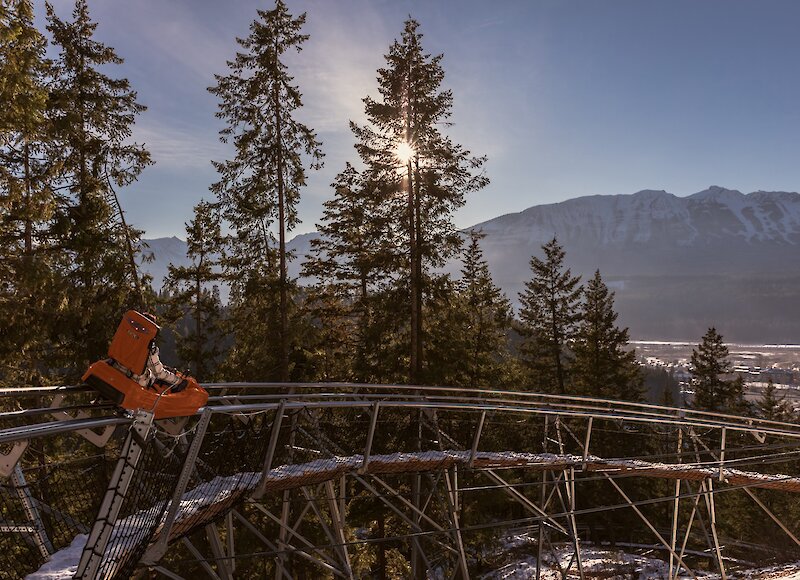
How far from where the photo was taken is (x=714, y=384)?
39.8m

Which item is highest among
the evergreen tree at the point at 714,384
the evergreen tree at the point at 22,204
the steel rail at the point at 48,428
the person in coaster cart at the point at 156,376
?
the evergreen tree at the point at 22,204

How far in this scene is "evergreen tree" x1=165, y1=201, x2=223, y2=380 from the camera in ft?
86.4

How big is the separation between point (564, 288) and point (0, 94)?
3168 cm

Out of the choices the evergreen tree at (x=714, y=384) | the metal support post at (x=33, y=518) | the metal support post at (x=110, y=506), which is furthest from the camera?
the evergreen tree at (x=714, y=384)

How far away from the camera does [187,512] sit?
6.36 meters

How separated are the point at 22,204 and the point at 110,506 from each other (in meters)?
11.4

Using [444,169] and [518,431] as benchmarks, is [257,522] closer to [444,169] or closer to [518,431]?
[518,431]

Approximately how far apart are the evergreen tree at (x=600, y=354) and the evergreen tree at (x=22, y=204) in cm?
2957

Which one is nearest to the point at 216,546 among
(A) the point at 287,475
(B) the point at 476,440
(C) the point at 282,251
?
(A) the point at 287,475

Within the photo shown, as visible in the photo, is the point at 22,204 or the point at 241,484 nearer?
the point at 241,484

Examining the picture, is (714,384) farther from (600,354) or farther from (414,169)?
(414,169)

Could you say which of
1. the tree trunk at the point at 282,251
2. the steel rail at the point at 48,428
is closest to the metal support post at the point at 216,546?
the steel rail at the point at 48,428

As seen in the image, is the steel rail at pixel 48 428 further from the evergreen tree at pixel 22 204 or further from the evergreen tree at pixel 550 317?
the evergreen tree at pixel 550 317

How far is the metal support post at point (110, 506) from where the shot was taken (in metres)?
3.75
